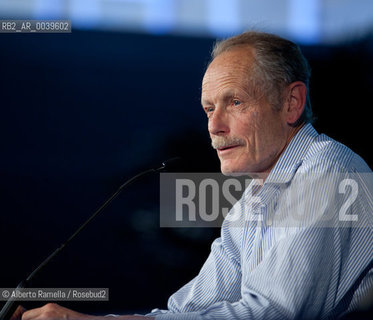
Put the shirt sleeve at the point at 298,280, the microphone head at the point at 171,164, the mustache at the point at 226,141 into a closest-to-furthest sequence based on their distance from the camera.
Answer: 1. the shirt sleeve at the point at 298,280
2. the microphone head at the point at 171,164
3. the mustache at the point at 226,141

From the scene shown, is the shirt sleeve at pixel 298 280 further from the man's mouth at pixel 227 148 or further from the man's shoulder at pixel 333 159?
the man's mouth at pixel 227 148

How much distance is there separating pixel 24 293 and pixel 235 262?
0.66 metres

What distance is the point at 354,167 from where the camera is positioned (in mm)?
1124

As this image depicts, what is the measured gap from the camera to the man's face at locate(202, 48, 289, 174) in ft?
4.52

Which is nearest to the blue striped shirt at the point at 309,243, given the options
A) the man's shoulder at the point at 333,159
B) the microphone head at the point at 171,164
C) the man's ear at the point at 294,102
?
the man's shoulder at the point at 333,159

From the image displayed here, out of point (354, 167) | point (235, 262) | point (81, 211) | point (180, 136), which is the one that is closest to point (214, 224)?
point (180, 136)

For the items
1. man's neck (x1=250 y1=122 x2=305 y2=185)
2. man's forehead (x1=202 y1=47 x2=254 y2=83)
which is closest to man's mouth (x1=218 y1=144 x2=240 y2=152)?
man's neck (x1=250 y1=122 x2=305 y2=185)

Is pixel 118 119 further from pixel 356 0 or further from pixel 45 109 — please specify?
pixel 356 0

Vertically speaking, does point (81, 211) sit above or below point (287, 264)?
below

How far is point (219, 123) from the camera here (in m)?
1.39

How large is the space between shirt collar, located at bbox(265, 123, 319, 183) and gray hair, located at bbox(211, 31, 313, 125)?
0.33ft

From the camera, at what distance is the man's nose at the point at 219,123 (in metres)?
1.39
